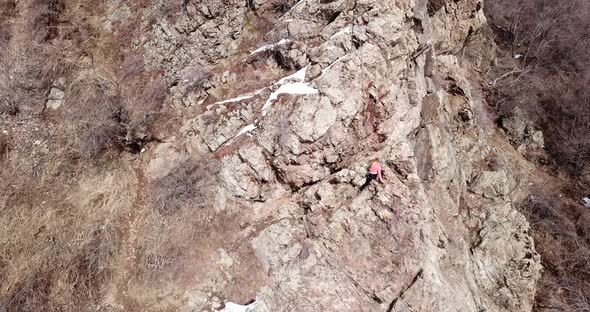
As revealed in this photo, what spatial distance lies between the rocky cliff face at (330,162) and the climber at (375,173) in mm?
221

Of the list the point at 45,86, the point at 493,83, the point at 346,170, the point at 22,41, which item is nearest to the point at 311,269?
the point at 346,170

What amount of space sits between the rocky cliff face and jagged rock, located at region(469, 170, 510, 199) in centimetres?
92

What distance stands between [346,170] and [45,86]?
11174mm

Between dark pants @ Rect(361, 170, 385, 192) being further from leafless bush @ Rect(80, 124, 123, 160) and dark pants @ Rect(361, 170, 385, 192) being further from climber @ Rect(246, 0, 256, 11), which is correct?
leafless bush @ Rect(80, 124, 123, 160)

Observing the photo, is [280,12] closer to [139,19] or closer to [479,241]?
[139,19]

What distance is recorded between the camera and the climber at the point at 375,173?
1127cm

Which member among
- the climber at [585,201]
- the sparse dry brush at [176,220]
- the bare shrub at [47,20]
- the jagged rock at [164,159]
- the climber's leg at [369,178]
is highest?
the bare shrub at [47,20]

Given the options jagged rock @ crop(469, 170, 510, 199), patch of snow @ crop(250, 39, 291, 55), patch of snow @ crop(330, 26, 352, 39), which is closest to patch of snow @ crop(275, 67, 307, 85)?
patch of snow @ crop(250, 39, 291, 55)

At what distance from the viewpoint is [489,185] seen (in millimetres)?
16078

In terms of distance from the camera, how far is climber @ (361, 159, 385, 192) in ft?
37.0

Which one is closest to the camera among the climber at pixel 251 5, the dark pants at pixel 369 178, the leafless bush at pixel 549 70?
the dark pants at pixel 369 178

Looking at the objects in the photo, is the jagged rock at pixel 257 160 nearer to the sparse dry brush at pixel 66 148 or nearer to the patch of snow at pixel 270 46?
the sparse dry brush at pixel 66 148

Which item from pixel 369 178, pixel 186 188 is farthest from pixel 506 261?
pixel 186 188

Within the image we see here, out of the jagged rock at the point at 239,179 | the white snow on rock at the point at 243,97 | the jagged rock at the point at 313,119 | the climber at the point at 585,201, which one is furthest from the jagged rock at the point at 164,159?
the climber at the point at 585,201
